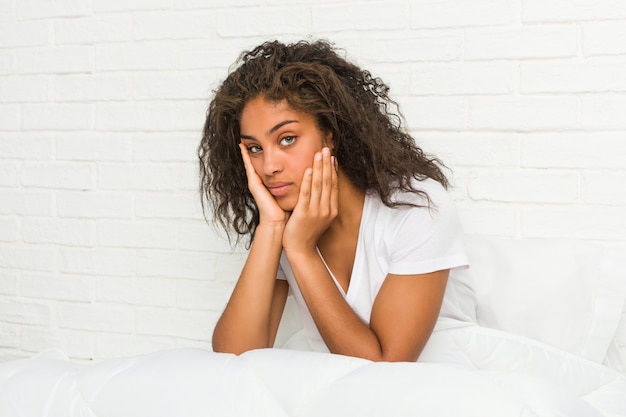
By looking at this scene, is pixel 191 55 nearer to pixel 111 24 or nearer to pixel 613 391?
pixel 111 24

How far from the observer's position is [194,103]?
7.74ft

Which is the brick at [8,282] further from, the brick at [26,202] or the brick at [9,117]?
the brick at [9,117]

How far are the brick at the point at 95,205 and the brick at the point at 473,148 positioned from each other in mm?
975

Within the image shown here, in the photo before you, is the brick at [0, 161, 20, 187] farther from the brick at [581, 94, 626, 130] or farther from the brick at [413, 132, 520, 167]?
the brick at [581, 94, 626, 130]

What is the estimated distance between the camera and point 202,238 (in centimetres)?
237

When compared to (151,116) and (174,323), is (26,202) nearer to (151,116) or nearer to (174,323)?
(151,116)

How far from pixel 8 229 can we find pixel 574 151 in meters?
1.86

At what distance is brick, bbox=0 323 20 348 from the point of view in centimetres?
262

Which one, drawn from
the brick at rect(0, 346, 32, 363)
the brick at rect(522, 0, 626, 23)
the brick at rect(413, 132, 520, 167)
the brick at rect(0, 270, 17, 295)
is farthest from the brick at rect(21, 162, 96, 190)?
the brick at rect(522, 0, 626, 23)

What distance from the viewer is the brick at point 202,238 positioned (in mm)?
2352

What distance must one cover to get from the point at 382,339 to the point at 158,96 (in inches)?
46.9

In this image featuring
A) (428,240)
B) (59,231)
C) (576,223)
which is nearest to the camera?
(428,240)

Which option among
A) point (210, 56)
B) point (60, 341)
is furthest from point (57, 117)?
point (60, 341)

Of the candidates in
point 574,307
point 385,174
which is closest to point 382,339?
point 385,174
